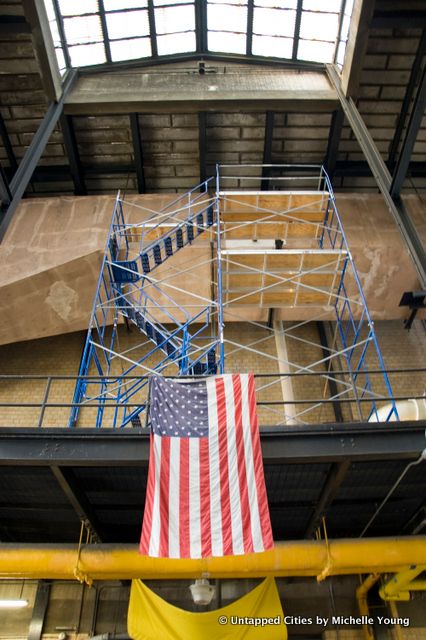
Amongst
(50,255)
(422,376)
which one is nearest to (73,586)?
(50,255)

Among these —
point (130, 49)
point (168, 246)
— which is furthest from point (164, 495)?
point (130, 49)

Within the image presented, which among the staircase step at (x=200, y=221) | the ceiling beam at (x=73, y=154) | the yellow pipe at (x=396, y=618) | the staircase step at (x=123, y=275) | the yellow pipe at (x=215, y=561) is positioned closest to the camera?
the yellow pipe at (x=215, y=561)

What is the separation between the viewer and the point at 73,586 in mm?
11312

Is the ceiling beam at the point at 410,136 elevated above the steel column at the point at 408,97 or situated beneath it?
situated beneath

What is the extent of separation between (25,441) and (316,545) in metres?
5.66

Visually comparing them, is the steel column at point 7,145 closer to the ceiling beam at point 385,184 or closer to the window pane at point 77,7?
the window pane at point 77,7

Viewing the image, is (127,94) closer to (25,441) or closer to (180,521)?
(25,441)

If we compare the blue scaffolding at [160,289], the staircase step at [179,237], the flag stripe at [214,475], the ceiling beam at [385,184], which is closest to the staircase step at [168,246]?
the blue scaffolding at [160,289]

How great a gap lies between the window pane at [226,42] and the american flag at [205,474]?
15.8m

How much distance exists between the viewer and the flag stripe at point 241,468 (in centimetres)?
608

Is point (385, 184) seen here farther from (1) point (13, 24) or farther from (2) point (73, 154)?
(1) point (13, 24)

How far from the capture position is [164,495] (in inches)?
251

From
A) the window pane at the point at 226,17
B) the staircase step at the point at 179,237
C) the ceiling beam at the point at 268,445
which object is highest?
the window pane at the point at 226,17

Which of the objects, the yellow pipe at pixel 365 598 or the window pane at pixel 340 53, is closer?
the yellow pipe at pixel 365 598
